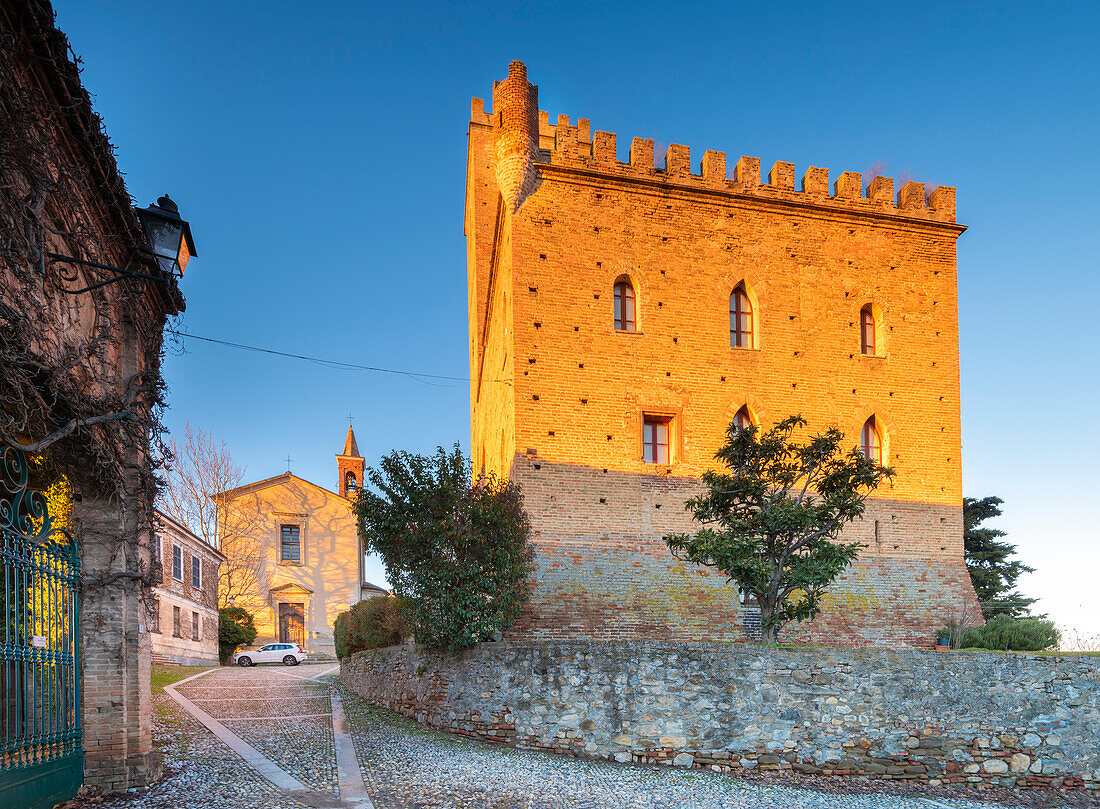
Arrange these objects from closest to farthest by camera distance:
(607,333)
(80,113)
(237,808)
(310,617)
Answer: (80,113) < (237,808) < (607,333) < (310,617)

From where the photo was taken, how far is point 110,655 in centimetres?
733

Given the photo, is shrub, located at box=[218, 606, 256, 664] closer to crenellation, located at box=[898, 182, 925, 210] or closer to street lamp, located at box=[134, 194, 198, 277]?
crenellation, located at box=[898, 182, 925, 210]

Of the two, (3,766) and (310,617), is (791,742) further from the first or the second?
(310,617)

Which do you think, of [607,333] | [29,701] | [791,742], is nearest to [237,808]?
[29,701]

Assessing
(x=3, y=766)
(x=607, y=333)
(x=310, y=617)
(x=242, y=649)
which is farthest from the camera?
(x=310, y=617)

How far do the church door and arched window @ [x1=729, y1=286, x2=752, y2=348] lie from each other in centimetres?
2773

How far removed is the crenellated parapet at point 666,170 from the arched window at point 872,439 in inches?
197

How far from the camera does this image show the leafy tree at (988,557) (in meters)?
22.9

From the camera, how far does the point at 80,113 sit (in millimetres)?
6258

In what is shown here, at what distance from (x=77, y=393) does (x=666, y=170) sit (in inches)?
541

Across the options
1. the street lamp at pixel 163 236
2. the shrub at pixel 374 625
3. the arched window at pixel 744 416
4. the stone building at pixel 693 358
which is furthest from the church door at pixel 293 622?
the street lamp at pixel 163 236

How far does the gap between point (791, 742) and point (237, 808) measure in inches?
271

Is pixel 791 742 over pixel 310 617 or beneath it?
over

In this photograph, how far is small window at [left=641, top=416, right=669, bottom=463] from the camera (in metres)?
16.4
